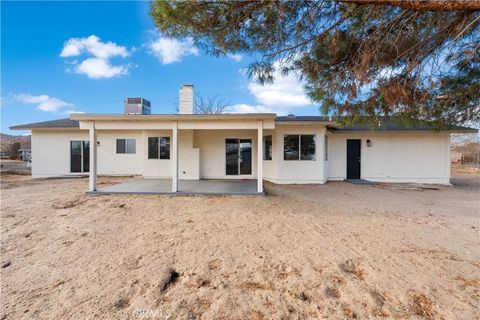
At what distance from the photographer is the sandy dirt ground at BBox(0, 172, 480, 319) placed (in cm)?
240

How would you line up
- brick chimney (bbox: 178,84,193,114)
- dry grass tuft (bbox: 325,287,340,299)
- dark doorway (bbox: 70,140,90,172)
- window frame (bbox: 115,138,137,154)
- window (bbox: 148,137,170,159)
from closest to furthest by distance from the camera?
1. dry grass tuft (bbox: 325,287,340,299)
2. brick chimney (bbox: 178,84,193,114)
3. window (bbox: 148,137,170,159)
4. dark doorway (bbox: 70,140,90,172)
5. window frame (bbox: 115,138,137,154)

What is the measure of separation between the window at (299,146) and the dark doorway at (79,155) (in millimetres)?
10257

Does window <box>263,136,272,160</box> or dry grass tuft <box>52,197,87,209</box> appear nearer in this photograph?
dry grass tuft <box>52,197,87,209</box>

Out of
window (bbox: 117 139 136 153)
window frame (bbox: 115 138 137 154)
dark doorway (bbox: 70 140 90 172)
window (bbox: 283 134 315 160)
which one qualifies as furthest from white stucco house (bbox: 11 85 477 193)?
window (bbox: 117 139 136 153)

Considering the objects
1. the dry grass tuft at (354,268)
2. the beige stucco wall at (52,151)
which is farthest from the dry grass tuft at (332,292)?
the beige stucco wall at (52,151)

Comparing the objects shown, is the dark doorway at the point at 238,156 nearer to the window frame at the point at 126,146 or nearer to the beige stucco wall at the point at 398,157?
the beige stucco wall at the point at 398,157

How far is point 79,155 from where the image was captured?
12539 millimetres

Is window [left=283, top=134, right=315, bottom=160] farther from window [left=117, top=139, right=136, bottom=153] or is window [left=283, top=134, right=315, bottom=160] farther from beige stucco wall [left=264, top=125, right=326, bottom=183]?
window [left=117, top=139, right=136, bottom=153]

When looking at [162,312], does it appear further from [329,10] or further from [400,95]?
[329,10]

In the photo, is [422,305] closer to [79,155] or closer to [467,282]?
[467,282]

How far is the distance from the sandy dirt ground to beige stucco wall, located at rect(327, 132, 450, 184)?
4.72 m

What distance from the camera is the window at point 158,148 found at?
35.8 ft

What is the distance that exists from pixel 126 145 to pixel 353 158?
11.6m

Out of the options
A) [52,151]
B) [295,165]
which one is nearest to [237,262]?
[295,165]
